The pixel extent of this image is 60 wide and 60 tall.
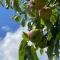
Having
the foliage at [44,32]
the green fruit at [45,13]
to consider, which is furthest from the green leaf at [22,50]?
the green fruit at [45,13]

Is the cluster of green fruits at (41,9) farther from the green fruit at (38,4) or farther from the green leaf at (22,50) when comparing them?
the green leaf at (22,50)

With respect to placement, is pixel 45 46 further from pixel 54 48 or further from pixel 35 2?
pixel 35 2

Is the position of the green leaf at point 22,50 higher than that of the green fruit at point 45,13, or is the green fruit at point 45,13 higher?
the green fruit at point 45,13

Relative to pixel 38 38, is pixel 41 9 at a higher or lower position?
higher

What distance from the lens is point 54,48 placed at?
6.70 feet

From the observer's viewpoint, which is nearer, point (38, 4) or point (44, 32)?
point (38, 4)

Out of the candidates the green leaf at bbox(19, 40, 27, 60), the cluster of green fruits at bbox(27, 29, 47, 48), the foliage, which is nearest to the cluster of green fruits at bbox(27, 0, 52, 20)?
the foliage

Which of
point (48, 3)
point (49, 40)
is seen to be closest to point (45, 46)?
point (49, 40)

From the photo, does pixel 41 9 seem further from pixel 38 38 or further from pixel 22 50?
pixel 22 50

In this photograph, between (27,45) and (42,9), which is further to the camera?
(27,45)

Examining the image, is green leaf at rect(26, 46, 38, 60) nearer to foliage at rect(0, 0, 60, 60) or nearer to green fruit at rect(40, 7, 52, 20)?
foliage at rect(0, 0, 60, 60)

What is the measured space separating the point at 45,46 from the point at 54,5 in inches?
14.3

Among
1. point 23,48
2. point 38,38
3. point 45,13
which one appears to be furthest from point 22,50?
point 45,13

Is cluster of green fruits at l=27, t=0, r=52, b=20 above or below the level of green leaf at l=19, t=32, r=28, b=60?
above
